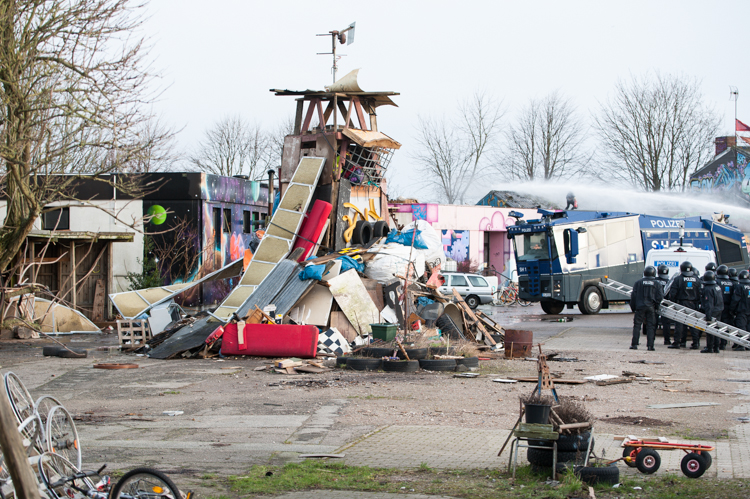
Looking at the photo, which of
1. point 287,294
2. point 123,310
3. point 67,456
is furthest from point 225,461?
point 123,310

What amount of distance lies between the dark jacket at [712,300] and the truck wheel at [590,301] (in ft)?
30.1

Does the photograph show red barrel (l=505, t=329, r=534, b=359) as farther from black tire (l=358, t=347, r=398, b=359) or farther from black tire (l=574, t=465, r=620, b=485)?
black tire (l=574, t=465, r=620, b=485)

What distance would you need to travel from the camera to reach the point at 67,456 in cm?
538

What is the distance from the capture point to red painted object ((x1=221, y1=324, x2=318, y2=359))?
51.9 feet

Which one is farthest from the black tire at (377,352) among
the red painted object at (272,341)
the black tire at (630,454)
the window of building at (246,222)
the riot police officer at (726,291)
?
the window of building at (246,222)

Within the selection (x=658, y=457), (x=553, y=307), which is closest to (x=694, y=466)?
(x=658, y=457)

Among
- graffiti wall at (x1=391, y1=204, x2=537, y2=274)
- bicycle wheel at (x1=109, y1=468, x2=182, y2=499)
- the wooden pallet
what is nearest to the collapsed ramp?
the wooden pallet

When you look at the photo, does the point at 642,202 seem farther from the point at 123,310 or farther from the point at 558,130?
the point at 123,310

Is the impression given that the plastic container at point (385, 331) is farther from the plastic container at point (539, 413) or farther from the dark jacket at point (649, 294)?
Result: the plastic container at point (539, 413)

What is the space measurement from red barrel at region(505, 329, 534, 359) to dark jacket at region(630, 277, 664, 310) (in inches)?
135

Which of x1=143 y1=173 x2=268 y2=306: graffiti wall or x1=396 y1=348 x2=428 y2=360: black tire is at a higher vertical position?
x1=143 y1=173 x2=268 y2=306: graffiti wall

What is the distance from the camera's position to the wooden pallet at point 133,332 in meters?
18.3

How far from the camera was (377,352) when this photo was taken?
14914mm

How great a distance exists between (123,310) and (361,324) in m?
7.07
